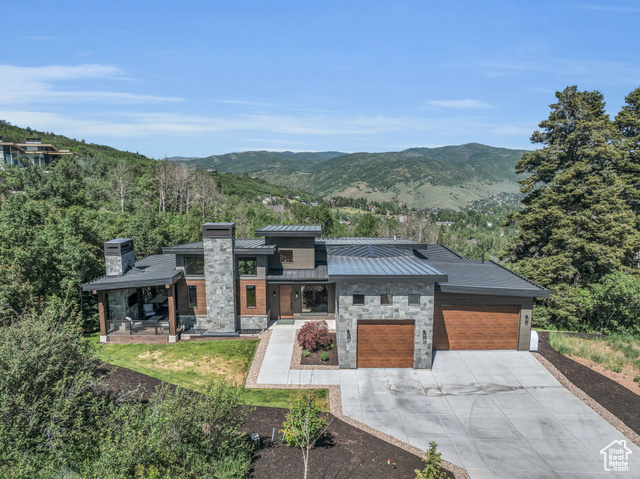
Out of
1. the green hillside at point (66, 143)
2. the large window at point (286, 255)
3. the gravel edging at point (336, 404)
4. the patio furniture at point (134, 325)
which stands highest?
the green hillside at point (66, 143)

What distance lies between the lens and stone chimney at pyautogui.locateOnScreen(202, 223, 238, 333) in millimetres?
20484

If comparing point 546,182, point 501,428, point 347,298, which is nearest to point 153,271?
point 347,298

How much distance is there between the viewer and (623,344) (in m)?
19.0

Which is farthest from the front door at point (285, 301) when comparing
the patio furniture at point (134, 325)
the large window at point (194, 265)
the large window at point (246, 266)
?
the patio furniture at point (134, 325)

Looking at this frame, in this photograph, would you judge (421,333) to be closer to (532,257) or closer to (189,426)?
(189,426)

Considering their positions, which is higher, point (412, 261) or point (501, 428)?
point (412, 261)

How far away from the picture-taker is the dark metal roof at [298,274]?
72.6 ft

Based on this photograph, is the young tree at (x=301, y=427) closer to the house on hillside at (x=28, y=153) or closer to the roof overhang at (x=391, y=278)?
the roof overhang at (x=391, y=278)

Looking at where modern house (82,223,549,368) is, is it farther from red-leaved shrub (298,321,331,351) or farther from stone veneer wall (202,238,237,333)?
red-leaved shrub (298,321,331,351)

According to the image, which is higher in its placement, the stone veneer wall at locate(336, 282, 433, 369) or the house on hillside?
the house on hillside

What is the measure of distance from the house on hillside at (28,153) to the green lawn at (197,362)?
63.3 meters

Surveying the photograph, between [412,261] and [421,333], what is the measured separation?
438 centimetres

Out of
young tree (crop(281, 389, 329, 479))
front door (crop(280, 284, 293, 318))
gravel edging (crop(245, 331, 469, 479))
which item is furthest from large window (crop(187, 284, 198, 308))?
young tree (crop(281, 389, 329, 479))

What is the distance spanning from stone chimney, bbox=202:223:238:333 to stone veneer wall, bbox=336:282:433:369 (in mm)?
7206
